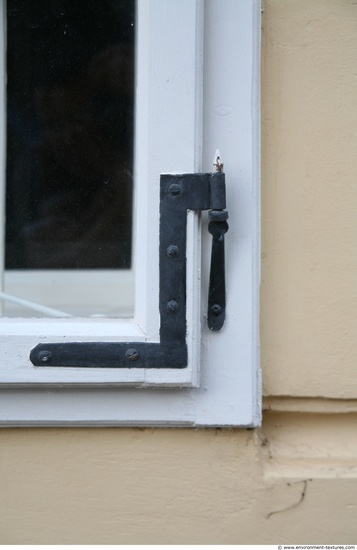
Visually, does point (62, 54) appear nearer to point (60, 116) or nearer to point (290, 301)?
point (60, 116)

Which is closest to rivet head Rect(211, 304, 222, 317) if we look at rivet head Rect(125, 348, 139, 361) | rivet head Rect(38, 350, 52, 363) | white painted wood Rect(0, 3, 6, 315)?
rivet head Rect(125, 348, 139, 361)

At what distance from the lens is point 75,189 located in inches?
39.1

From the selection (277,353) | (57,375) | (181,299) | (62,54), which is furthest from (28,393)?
(62,54)

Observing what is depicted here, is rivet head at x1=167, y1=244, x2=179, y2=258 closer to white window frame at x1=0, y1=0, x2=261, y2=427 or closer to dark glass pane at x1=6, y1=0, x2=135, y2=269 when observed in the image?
white window frame at x1=0, y1=0, x2=261, y2=427

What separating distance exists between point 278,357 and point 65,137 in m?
0.52

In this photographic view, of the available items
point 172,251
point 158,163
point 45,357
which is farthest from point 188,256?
point 45,357

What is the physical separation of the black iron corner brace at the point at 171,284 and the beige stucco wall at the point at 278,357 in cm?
10

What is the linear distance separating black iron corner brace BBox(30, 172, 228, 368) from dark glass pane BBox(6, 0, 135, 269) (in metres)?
0.19

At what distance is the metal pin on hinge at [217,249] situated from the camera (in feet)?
2.68

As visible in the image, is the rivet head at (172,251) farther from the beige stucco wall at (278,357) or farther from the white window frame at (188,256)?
the beige stucco wall at (278,357)

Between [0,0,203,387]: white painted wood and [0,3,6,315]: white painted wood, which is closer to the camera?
[0,0,203,387]: white painted wood

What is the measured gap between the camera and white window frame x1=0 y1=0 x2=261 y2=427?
0.83 metres

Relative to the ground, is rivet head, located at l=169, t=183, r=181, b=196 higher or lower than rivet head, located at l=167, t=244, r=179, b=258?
higher

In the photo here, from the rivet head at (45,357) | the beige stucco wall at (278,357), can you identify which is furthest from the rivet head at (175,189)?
the rivet head at (45,357)
